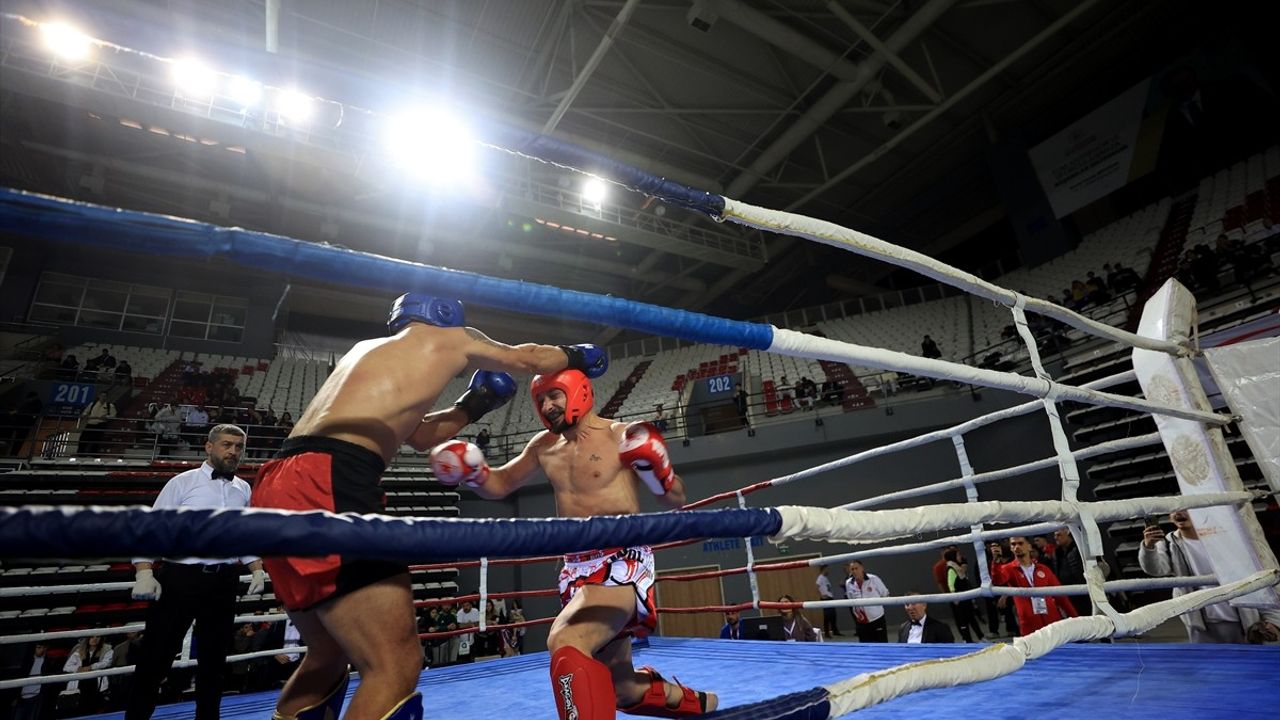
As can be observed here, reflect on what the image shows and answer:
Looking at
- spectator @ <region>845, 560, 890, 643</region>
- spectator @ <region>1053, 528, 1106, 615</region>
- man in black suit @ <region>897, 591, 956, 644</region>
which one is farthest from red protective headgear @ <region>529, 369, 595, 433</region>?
spectator @ <region>1053, 528, 1106, 615</region>

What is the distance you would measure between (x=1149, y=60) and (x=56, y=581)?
58.6 feet

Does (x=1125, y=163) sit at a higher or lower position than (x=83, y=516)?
higher

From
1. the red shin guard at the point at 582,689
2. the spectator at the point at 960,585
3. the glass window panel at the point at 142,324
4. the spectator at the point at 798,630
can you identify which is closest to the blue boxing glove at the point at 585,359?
the red shin guard at the point at 582,689

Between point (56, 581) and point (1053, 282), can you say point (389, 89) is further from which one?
point (1053, 282)

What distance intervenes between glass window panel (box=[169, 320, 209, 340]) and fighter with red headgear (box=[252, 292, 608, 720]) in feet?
47.3

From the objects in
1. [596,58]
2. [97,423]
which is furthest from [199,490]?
[97,423]

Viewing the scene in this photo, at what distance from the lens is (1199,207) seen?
10.4 m

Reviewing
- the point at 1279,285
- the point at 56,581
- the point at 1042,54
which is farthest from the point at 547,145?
the point at 1042,54

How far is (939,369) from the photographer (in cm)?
173

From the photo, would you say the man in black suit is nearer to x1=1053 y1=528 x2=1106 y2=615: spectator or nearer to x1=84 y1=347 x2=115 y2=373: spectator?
x1=1053 y1=528 x2=1106 y2=615: spectator

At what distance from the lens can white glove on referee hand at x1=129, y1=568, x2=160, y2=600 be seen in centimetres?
246

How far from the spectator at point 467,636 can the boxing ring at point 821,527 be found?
13.8 feet

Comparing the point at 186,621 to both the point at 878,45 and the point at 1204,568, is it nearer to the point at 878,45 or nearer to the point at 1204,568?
the point at 1204,568

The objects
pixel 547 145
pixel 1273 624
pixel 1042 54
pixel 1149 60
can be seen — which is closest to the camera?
pixel 547 145
